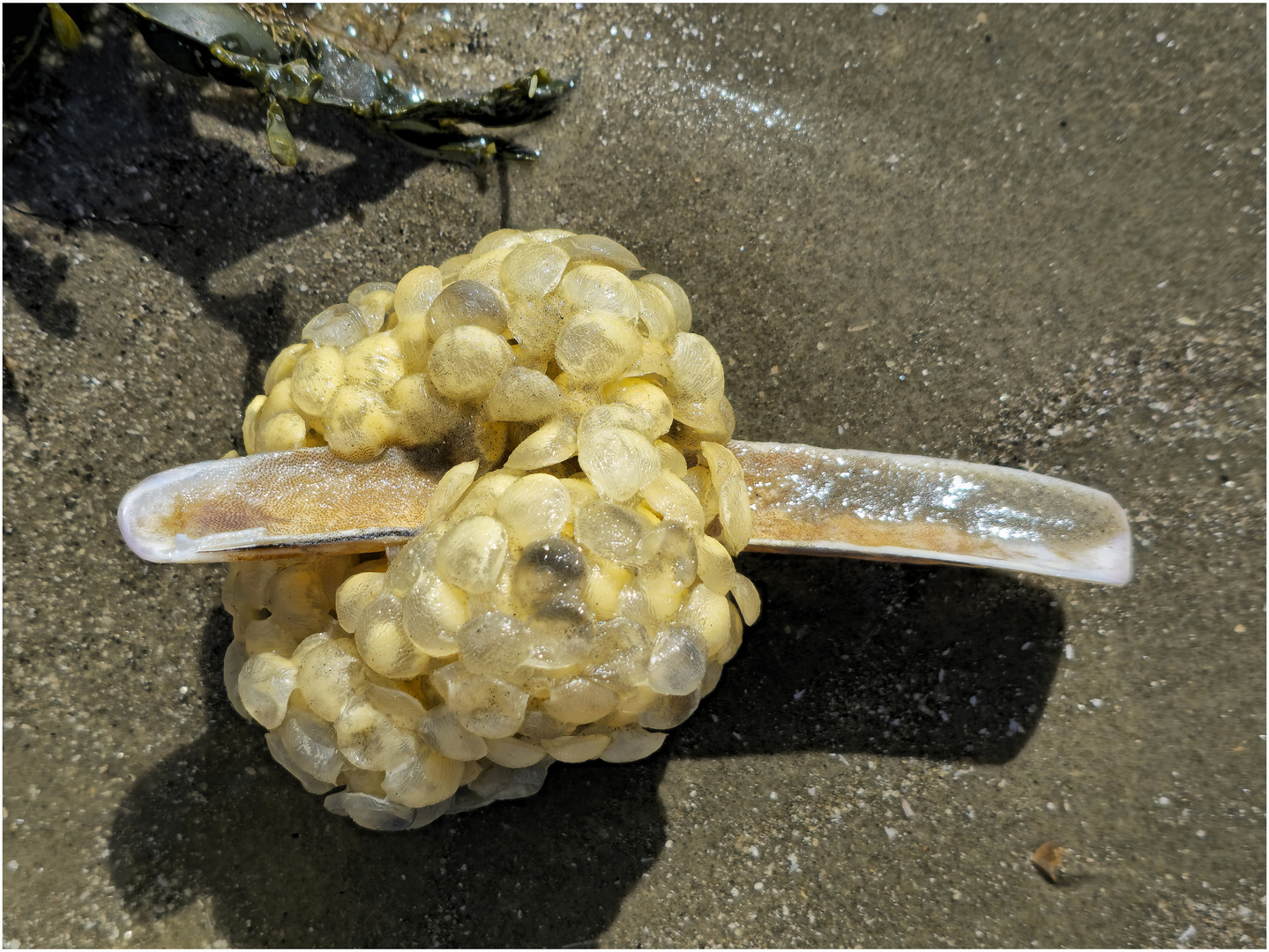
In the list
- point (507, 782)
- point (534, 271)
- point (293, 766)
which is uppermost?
point (534, 271)

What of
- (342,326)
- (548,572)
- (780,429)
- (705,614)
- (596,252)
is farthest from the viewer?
(780,429)

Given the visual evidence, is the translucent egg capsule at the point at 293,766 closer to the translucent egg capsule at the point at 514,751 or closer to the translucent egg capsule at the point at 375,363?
the translucent egg capsule at the point at 514,751

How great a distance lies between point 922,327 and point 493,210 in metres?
0.97

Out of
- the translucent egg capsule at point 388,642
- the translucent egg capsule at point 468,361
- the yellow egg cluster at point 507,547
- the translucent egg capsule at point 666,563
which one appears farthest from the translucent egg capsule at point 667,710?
the translucent egg capsule at point 468,361

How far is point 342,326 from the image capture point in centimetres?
134

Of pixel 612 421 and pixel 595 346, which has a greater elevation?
pixel 595 346

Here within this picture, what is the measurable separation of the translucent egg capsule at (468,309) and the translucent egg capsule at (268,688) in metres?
0.60

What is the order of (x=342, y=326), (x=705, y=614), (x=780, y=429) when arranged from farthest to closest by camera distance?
(x=780, y=429) < (x=342, y=326) < (x=705, y=614)

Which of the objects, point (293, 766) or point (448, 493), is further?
point (293, 766)

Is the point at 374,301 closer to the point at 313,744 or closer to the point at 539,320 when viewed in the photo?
the point at 539,320

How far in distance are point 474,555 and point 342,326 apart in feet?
1.85

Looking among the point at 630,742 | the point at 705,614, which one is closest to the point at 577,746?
the point at 630,742

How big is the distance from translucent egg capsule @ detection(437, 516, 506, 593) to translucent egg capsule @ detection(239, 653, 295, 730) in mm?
378

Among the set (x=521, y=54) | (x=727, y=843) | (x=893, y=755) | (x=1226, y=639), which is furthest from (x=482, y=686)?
(x=1226, y=639)
